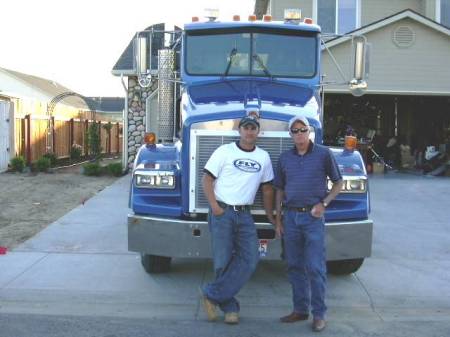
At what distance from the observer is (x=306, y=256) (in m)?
5.40

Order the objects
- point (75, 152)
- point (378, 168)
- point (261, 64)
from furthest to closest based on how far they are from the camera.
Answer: point (75, 152)
point (378, 168)
point (261, 64)

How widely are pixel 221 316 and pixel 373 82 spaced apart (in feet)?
43.0

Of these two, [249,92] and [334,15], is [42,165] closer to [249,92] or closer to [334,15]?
[334,15]

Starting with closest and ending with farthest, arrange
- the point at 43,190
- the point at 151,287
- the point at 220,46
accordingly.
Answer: the point at 151,287
the point at 220,46
the point at 43,190

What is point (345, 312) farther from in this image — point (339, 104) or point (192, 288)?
point (339, 104)

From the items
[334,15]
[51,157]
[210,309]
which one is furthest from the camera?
[51,157]

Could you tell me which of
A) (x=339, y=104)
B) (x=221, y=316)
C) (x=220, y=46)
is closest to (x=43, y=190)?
(x=220, y=46)

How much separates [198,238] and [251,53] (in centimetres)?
261

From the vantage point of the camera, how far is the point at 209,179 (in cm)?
545

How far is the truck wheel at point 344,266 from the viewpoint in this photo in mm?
7024

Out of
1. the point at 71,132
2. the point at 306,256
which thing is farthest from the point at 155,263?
the point at 71,132

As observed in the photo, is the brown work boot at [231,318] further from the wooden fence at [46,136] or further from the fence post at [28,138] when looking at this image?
the fence post at [28,138]

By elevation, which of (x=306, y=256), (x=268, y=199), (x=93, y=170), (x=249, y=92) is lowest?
(x=93, y=170)

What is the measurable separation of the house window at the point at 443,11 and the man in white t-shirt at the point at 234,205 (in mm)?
16738
